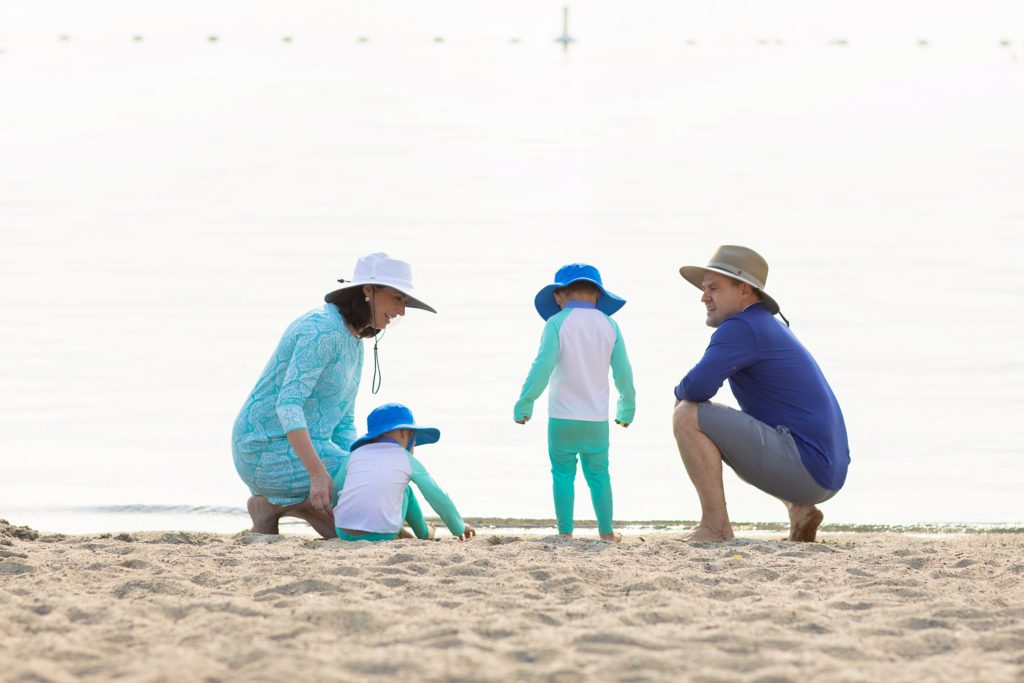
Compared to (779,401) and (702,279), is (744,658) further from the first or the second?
(702,279)

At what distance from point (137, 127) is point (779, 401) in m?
24.3

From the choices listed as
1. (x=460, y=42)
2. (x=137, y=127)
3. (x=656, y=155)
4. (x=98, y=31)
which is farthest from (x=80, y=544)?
(x=98, y=31)

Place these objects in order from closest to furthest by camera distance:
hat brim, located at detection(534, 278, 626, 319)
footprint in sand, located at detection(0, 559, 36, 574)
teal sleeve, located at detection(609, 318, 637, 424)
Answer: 1. footprint in sand, located at detection(0, 559, 36, 574)
2. teal sleeve, located at detection(609, 318, 637, 424)
3. hat brim, located at detection(534, 278, 626, 319)

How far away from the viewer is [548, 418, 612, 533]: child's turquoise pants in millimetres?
6051

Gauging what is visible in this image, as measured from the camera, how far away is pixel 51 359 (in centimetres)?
1055

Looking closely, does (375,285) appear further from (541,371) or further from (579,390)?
(579,390)

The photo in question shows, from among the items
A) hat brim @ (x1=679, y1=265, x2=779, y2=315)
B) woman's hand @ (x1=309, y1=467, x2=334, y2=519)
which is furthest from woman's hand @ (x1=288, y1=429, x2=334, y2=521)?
hat brim @ (x1=679, y1=265, x2=779, y2=315)

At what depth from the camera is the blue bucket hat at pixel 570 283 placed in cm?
613

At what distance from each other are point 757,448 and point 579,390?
0.76 metres

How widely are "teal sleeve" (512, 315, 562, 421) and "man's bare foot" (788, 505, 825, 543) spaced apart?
3.66ft

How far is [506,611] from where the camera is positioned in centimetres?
429

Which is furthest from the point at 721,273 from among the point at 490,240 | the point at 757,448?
the point at 490,240

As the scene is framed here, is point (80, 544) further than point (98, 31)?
No

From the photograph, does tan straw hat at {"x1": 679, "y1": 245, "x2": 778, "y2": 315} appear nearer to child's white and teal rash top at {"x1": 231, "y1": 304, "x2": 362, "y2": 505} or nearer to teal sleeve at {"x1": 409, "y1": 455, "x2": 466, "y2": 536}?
teal sleeve at {"x1": 409, "y1": 455, "x2": 466, "y2": 536}
